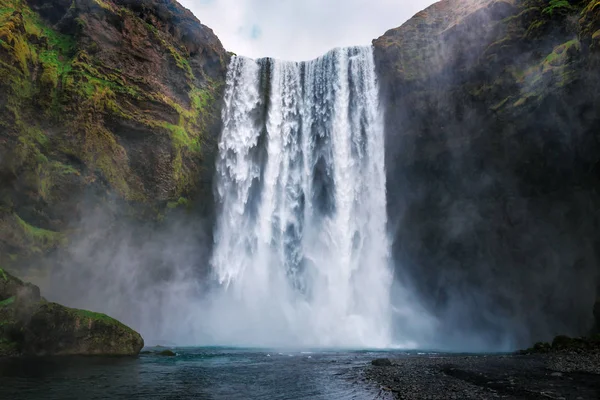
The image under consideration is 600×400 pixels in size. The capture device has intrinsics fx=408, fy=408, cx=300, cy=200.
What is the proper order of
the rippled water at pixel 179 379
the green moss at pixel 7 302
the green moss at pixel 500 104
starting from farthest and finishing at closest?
the green moss at pixel 500 104, the green moss at pixel 7 302, the rippled water at pixel 179 379

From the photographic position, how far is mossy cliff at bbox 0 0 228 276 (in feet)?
77.6

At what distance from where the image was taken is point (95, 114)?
1086 inches

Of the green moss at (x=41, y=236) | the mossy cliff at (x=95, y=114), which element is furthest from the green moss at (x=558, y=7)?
the green moss at (x=41, y=236)

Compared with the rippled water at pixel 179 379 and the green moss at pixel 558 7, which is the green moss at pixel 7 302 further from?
the green moss at pixel 558 7

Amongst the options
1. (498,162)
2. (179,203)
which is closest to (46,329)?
(179,203)

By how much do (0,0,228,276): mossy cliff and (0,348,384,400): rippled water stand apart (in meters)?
12.2

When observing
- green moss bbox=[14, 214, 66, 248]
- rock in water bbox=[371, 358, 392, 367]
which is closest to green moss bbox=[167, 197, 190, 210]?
green moss bbox=[14, 214, 66, 248]

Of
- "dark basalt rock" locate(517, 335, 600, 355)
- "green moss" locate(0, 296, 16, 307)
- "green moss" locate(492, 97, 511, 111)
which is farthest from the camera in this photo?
"green moss" locate(492, 97, 511, 111)

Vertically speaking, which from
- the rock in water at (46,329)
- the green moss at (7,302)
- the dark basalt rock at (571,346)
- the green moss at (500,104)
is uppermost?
the green moss at (500,104)

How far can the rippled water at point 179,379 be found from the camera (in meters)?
10.1

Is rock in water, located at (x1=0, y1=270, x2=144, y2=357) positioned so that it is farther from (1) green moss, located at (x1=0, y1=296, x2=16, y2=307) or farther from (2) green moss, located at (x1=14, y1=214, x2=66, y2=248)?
(2) green moss, located at (x1=14, y1=214, x2=66, y2=248)

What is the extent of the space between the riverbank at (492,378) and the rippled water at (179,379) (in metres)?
1.00

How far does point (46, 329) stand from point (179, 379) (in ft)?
25.8

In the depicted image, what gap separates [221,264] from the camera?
3234 cm
